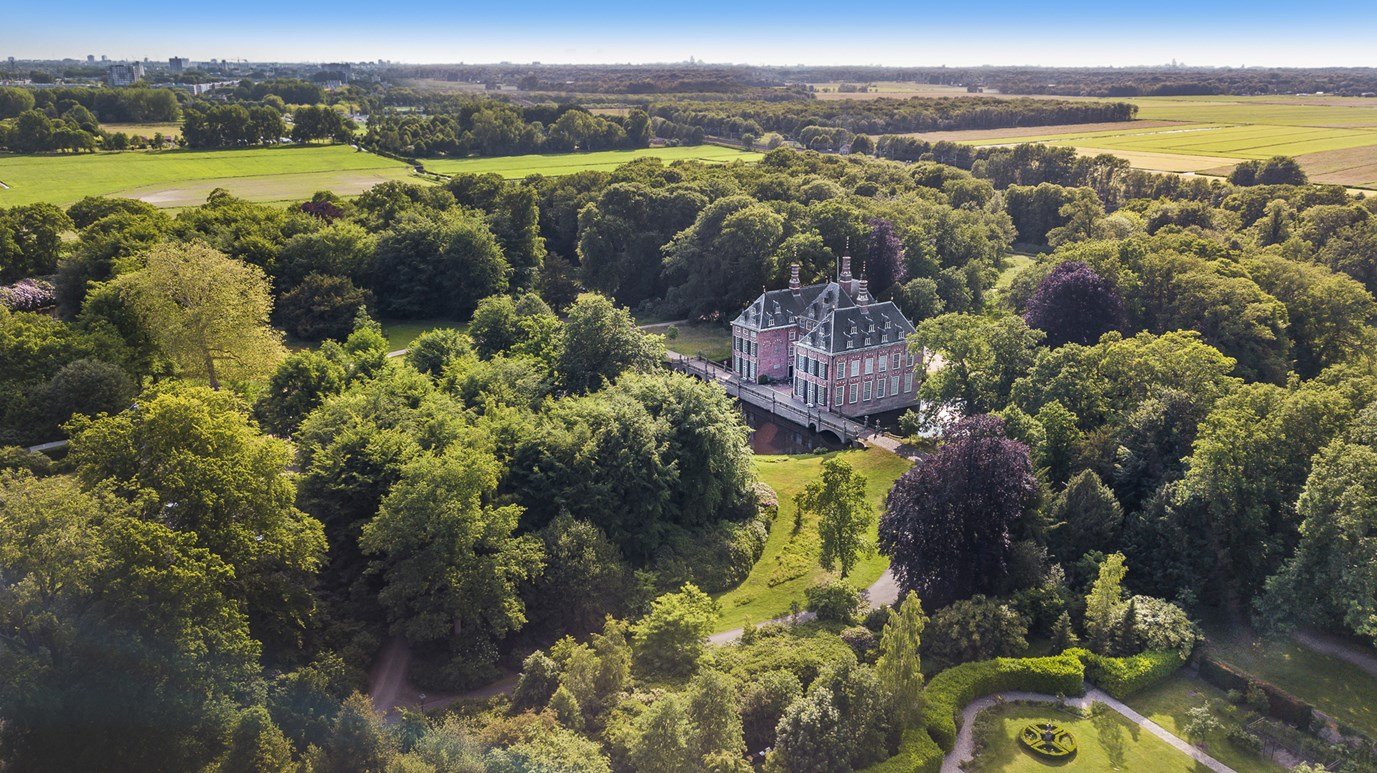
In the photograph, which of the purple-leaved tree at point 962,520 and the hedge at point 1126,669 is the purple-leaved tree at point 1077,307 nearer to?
the purple-leaved tree at point 962,520

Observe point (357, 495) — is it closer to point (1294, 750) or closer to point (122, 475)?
point (122, 475)

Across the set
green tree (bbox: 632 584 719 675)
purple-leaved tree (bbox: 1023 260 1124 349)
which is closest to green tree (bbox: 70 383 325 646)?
green tree (bbox: 632 584 719 675)

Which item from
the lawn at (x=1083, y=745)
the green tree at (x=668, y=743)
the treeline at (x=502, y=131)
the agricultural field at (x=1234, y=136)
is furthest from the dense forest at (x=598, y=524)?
the treeline at (x=502, y=131)

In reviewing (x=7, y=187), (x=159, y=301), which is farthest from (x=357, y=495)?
(x=7, y=187)

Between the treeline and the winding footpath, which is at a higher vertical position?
the treeline

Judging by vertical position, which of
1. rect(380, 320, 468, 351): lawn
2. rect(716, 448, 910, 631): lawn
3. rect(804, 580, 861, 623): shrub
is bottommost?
rect(716, 448, 910, 631): lawn

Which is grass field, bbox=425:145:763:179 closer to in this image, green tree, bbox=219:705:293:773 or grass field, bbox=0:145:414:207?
grass field, bbox=0:145:414:207

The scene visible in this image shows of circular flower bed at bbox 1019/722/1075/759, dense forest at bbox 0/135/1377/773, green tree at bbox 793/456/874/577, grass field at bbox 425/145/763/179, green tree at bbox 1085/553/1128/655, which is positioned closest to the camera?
dense forest at bbox 0/135/1377/773
